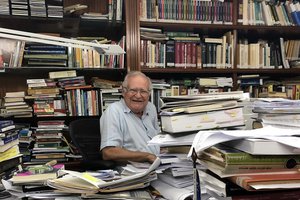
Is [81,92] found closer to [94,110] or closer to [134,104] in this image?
[94,110]

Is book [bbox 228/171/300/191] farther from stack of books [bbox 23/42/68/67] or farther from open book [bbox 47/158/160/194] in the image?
stack of books [bbox 23/42/68/67]

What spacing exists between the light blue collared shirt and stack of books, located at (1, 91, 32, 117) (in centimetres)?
85

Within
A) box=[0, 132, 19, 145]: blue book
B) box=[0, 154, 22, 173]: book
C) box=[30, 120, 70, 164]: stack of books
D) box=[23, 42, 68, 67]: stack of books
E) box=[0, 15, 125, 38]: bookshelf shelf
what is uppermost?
box=[0, 15, 125, 38]: bookshelf shelf

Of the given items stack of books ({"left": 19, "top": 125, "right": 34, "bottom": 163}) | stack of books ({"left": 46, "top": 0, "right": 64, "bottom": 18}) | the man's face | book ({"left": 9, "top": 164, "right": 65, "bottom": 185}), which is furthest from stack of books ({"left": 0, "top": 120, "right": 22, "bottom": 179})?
stack of books ({"left": 46, "top": 0, "right": 64, "bottom": 18})

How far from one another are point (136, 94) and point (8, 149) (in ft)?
2.85

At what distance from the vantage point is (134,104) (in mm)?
1994

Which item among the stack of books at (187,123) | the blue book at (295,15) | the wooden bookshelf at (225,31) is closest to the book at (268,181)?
the stack of books at (187,123)

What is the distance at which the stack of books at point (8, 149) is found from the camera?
1.35 m

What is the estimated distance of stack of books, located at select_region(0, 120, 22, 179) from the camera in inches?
53.1

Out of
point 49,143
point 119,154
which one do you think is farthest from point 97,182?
point 49,143

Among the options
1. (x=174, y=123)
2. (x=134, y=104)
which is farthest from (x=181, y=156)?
(x=134, y=104)

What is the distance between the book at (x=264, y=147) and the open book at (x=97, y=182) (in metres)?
0.33

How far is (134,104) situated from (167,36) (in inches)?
36.9

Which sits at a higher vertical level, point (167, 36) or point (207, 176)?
point (167, 36)
